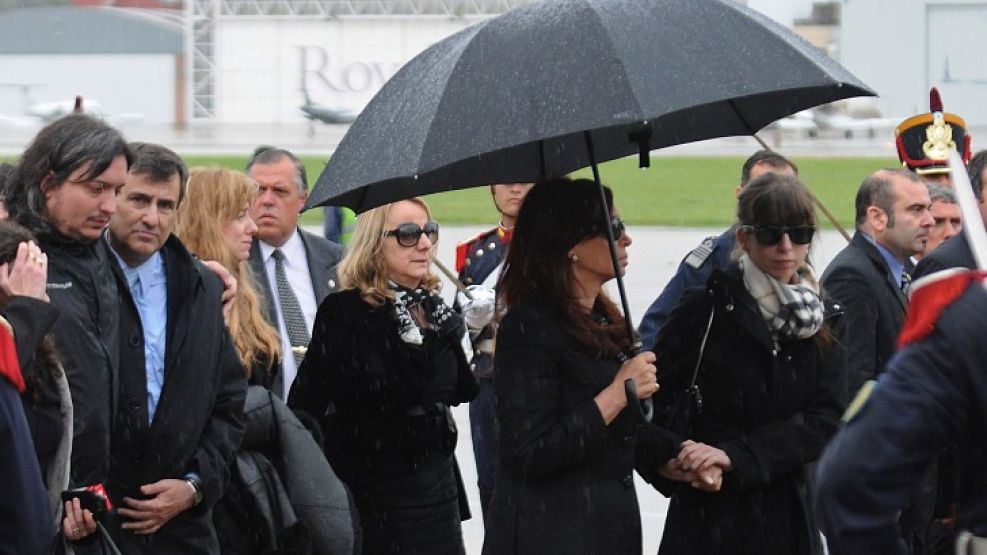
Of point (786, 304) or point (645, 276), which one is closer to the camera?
point (786, 304)

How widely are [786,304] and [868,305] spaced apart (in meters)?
1.28

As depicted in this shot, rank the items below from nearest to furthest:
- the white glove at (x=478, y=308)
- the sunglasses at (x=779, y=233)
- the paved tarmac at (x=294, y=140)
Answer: the sunglasses at (x=779, y=233)
the white glove at (x=478, y=308)
the paved tarmac at (x=294, y=140)

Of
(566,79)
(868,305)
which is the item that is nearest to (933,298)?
(566,79)

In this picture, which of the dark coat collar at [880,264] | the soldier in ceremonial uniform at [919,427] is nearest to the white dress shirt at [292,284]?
the dark coat collar at [880,264]

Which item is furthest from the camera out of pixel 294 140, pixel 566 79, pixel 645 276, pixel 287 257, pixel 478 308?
pixel 294 140

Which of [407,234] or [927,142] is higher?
[927,142]

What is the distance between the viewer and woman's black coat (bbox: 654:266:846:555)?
4699mm

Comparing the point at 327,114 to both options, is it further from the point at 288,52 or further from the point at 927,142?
the point at 927,142

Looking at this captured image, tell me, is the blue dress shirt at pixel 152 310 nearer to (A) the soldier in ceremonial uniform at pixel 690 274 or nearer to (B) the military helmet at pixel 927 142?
(A) the soldier in ceremonial uniform at pixel 690 274

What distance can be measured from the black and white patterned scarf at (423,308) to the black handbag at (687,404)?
36.9 inches

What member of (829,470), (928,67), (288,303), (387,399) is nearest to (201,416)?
(387,399)

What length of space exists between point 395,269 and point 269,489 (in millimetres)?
967

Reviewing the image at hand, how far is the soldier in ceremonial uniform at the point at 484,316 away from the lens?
629 centimetres

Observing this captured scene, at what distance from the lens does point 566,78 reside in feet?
12.9
